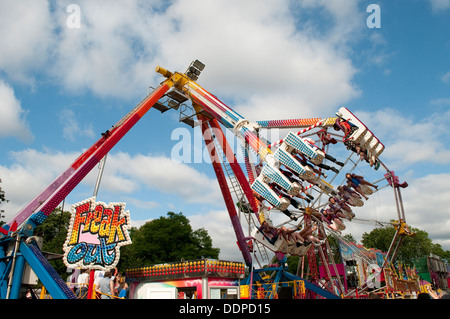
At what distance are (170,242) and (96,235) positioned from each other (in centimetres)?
3465

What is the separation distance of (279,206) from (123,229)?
5.86 meters

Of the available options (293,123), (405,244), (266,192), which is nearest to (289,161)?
(266,192)

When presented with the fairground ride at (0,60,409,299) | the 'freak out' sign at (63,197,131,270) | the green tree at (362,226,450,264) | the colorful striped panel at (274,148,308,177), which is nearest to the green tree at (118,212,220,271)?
the fairground ride at (0,60,409,299)

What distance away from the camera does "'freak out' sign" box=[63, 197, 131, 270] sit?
1044 centimetres

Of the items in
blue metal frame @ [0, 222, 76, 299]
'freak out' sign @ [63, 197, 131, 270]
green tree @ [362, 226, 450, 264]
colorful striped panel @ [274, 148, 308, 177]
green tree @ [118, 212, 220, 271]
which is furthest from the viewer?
green tree @ [362, 226, 450, 264]

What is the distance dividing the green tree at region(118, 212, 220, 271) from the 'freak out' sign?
31239 mm

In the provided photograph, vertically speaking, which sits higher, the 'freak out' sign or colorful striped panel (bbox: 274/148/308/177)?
colorful striped panel (bbox: 274/148/308/177)

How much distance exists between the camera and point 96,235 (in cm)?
1102

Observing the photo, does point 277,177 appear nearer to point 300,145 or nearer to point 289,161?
point 289,161

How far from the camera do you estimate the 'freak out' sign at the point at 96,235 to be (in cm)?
1044

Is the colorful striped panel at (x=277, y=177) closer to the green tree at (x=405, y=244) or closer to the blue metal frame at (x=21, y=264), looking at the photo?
the blue metal frame at (x=21, y=264)

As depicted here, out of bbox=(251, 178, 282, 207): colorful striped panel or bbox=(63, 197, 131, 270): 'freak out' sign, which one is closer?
bbox=(63, 197, 131, 270): 'freak out' sign

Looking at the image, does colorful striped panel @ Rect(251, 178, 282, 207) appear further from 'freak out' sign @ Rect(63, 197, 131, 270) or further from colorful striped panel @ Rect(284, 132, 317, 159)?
'freak out' sign @ Rect(63, 197, 131, 270)
